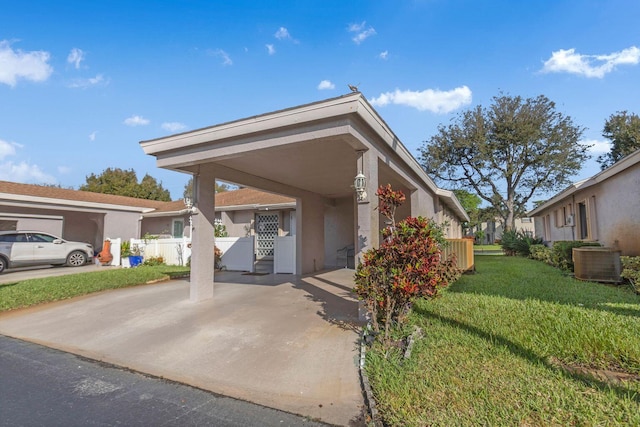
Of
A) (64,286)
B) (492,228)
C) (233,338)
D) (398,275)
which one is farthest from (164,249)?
Answer: (492,228)

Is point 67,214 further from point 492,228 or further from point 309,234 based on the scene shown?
point 492,228

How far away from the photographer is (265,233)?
14016 millimetres

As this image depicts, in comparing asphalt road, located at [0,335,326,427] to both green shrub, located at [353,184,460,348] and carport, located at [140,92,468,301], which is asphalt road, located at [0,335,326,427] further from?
carport, located at [140,92,468,301]

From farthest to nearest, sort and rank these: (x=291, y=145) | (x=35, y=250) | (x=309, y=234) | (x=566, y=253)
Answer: (x=35, y=250)
(x=309, y=234)
(x=566, y=253)
(x=291, y=145)

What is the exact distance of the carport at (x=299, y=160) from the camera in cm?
458

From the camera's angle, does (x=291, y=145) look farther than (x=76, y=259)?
No

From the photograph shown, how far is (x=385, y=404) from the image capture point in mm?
2508

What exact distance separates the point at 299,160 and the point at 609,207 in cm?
867

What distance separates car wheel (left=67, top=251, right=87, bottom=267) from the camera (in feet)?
43.7

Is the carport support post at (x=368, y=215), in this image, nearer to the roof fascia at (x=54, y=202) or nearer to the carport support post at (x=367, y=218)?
the carport support post at (x=367, y=218)

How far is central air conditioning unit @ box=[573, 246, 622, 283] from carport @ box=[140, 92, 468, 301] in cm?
391

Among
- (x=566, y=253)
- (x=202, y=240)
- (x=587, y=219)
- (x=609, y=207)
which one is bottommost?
(x=566, y=253)

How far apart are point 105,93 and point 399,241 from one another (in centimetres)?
1159

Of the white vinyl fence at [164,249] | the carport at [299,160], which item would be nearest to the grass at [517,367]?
the carport at [299,160]
